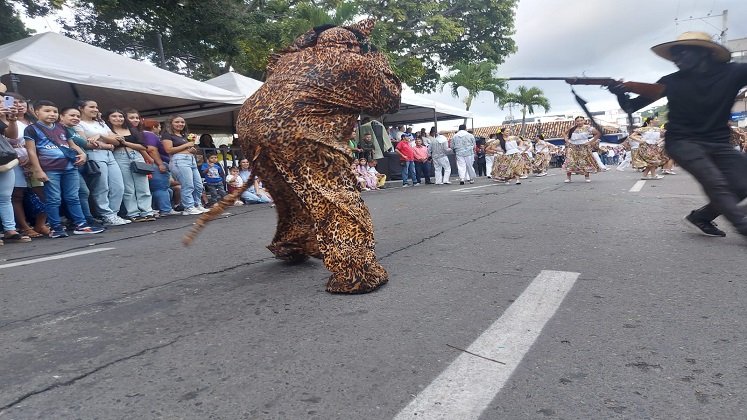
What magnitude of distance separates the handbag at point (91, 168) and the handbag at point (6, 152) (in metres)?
1.21

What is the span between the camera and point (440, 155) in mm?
15156

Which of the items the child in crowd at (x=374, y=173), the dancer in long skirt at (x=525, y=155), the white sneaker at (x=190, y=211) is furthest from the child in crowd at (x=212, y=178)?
the dancer in long skirt at (x=525, y=155)

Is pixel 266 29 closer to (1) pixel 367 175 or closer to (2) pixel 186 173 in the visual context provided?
(1) pixel 367 175

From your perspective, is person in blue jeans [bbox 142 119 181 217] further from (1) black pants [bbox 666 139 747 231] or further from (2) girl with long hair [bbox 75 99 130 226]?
(1) black pants [bbox 666 139 747 231]

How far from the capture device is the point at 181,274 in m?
3.56

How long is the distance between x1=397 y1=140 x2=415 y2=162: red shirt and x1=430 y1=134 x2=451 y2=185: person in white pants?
69 centimetres

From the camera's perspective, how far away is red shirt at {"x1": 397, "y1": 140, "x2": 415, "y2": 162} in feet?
49.0

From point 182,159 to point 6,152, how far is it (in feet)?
10.1

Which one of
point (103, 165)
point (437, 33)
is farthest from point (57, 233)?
point (437, 33)

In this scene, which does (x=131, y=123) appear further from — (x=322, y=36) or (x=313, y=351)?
(x=313, y=351)

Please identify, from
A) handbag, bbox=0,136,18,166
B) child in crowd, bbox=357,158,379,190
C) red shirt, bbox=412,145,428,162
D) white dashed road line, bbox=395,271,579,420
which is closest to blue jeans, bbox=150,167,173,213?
handbag, bbox=0,136,18,166

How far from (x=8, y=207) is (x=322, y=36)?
14.8 ft

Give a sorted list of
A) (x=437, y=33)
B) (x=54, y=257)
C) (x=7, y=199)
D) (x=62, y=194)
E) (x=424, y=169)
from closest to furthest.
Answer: (x=54, y=257) → (x=7, y=199) → (x=62, y=194) → (x=424, y=169) → (x=437, y=33)

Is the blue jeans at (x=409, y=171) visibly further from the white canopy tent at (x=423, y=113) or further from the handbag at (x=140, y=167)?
the handbag at (x=140, y=167)
